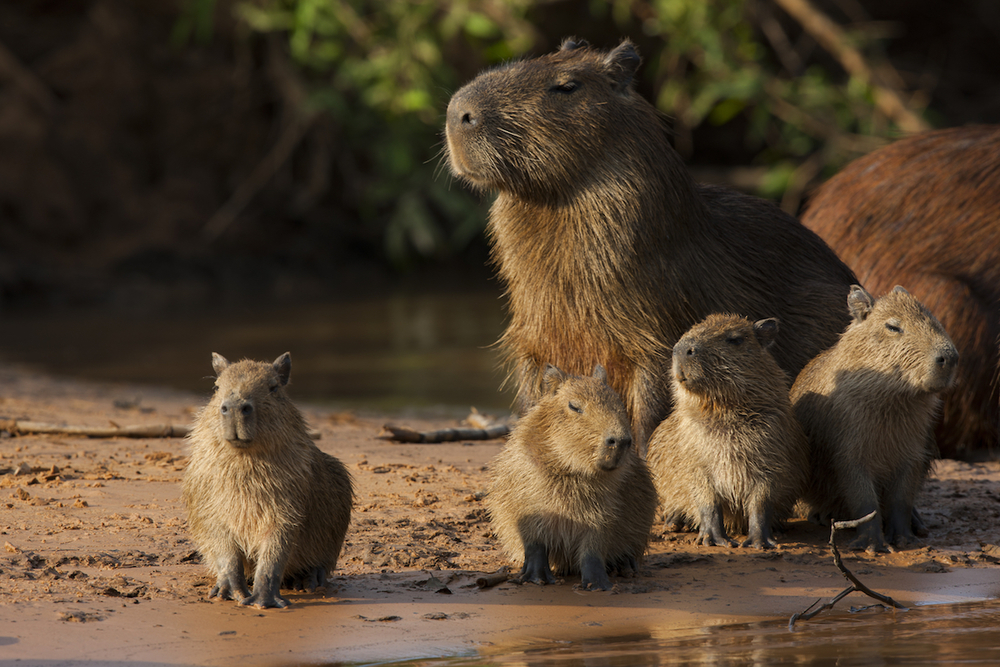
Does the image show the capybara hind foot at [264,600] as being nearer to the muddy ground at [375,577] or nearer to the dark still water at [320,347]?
the muddy ground at [375,577]

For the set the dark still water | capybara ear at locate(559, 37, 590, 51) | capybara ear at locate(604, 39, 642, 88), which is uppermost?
capybara ear at locate(559, 37, 590, 51)

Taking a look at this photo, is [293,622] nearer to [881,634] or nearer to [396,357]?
[881,634]

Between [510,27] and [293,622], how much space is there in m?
8.62

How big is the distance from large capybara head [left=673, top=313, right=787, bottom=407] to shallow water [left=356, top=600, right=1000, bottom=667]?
85cm

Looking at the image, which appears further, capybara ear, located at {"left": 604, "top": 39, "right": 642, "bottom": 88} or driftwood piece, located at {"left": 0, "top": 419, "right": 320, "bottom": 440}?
driftwood piece, located at {"left": 0, "top": 419, "right": 320, "bottom": 440}

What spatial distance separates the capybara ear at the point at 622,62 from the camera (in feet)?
14.8

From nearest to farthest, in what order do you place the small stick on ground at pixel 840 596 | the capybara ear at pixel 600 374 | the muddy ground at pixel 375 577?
the muddy ground at pixel 375 577 → the small stick on ground at pixel 840 596 → the capybara ear at pixel 600 374

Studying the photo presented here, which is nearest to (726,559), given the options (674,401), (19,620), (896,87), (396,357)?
(674,401)

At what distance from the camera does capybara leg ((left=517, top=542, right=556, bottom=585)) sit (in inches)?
144

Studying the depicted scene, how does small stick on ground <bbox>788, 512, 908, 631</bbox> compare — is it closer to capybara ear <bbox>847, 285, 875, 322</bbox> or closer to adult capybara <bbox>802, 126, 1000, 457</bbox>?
capybara ear <bbox>847, 285, 875, 322</bbox>

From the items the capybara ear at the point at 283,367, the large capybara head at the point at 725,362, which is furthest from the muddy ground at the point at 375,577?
the capybara ear at the point at 283,367

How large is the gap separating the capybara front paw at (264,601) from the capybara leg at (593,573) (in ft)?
2.93

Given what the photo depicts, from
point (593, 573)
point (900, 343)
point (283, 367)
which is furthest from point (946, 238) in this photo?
point (283, 367)

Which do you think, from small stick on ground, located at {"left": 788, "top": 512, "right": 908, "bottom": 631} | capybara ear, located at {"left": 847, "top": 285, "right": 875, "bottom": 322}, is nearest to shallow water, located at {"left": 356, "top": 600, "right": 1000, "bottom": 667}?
small stick on ground, located at {"left": 788, "top": 512, "right": 908, "bottom": 631}
